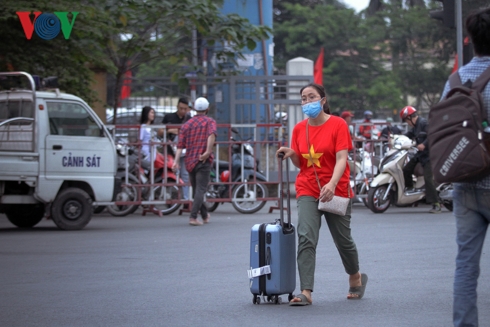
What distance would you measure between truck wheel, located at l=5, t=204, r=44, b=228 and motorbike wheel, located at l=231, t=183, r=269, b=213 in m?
3.39

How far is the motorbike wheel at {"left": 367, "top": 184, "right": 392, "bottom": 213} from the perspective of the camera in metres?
14.6

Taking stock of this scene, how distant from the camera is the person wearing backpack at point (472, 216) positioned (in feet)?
15.0

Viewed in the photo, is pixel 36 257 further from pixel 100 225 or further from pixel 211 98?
pixel 211 98

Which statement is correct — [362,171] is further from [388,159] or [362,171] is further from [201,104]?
[201,104]

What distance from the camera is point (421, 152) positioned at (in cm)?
1445

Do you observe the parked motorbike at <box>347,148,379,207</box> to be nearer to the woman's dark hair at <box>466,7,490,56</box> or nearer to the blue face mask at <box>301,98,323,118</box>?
the blue face mask at <box>301,98,323,118</box>

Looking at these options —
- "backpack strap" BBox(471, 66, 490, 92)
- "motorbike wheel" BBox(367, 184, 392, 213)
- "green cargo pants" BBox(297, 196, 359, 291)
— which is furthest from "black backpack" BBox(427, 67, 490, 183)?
"motorbike wheel" BBox(367, 184, 392, 213)

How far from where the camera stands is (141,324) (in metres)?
5.86

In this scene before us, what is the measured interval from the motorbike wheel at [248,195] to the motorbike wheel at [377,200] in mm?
1750

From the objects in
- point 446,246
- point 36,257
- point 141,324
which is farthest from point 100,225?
point 141,324

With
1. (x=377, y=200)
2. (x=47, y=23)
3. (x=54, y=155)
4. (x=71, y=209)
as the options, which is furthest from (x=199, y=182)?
(x=47, y=23)

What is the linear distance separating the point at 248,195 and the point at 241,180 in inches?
11.1

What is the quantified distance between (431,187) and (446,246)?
4711mm

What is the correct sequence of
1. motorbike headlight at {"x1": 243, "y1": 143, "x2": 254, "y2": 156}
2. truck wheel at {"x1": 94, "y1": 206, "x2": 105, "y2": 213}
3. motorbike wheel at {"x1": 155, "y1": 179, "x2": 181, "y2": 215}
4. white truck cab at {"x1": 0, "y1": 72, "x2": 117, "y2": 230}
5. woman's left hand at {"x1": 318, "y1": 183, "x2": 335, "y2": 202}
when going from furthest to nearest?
motorbike headlight at {"x1": 243, "y1": 143, "x2": 254, "y2": 156} < truck wheel at {"x1": 94, "y1": 206, "x2": 105, "y2": 213} < motorbike wheel at {"x1": 155, "y1": 179, "x2": 181, "y2": 215} < white truck cab at {"x1": 0, "y1": 72, "x2": 117, "y2": 230} < woman's left hand at {"x1": 318, "y1": 183, "x2": 335, "y2": 202}
